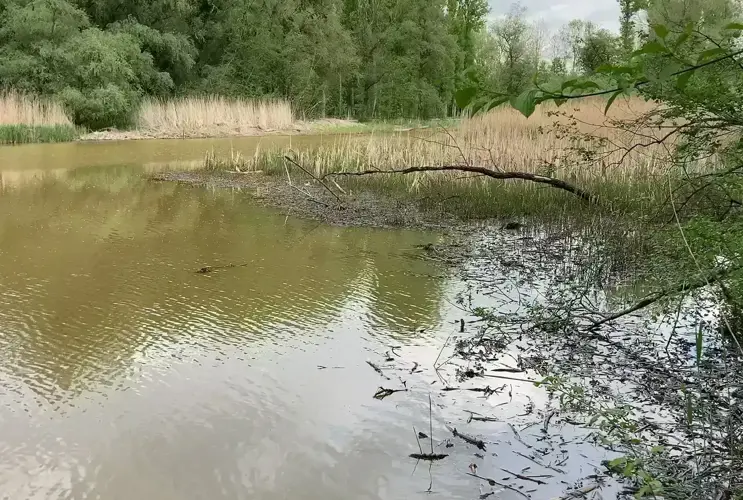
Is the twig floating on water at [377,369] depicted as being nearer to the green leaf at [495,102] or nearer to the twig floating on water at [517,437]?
the twig floating on water at [517,437]

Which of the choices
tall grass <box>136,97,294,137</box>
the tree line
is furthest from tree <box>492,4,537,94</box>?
tall grass <box>136,97,294,137</box>

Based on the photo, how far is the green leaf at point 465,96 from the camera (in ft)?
4.47

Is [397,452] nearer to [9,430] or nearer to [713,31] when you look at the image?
[9,430]

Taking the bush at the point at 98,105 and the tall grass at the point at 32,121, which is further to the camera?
the bush at the point at 98,105

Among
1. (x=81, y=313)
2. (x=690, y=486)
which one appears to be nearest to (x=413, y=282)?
(x=81, y=313)

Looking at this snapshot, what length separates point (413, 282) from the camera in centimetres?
405

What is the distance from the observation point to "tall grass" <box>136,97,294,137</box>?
55.8ft

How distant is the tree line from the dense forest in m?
0.04

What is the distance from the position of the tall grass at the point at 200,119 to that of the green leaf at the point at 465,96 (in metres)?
16.4

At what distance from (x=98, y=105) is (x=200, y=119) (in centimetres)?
256

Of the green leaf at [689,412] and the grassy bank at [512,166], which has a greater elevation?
the grassy bank at [512,166]

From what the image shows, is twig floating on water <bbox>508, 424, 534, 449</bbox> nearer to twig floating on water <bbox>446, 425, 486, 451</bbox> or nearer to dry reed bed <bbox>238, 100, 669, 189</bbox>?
twig floating on water <bbox>446, 425, 486, 451</bbox>

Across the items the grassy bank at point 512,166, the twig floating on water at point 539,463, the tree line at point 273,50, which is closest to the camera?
the twig floating on water at point 539,463

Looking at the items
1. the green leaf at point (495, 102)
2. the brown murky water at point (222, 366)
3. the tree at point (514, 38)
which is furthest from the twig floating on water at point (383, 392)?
the tree at point (514, 38)
